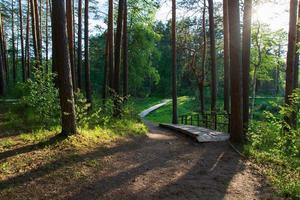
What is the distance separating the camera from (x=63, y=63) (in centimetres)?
716

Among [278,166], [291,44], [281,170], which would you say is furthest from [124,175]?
[291,44]

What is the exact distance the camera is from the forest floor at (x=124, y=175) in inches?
194

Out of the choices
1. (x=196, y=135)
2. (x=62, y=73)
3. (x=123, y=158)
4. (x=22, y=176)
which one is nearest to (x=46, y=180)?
(x=22, y=176)

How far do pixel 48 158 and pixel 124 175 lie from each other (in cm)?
157

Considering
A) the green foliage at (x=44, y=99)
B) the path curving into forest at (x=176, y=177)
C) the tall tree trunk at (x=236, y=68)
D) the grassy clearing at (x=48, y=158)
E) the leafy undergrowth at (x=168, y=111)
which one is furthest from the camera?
the leafy undergrowth at (x=168, y=111)

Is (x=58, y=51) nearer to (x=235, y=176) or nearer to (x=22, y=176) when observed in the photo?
(x=22, y=176)

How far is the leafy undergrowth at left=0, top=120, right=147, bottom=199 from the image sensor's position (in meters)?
4.93

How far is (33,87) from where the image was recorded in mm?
9391

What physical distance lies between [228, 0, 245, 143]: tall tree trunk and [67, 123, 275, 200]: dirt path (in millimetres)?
861

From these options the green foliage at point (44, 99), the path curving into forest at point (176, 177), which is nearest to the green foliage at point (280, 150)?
the path curving into forest at point (176, 177)

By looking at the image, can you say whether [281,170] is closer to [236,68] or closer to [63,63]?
[236,68]

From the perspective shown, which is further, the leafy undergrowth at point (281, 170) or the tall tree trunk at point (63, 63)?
the tall tree trunk at point (63, 63)

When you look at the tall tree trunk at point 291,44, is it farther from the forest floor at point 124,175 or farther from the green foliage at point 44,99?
the green foliage at point 44,99

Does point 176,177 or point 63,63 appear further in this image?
point 63,63
